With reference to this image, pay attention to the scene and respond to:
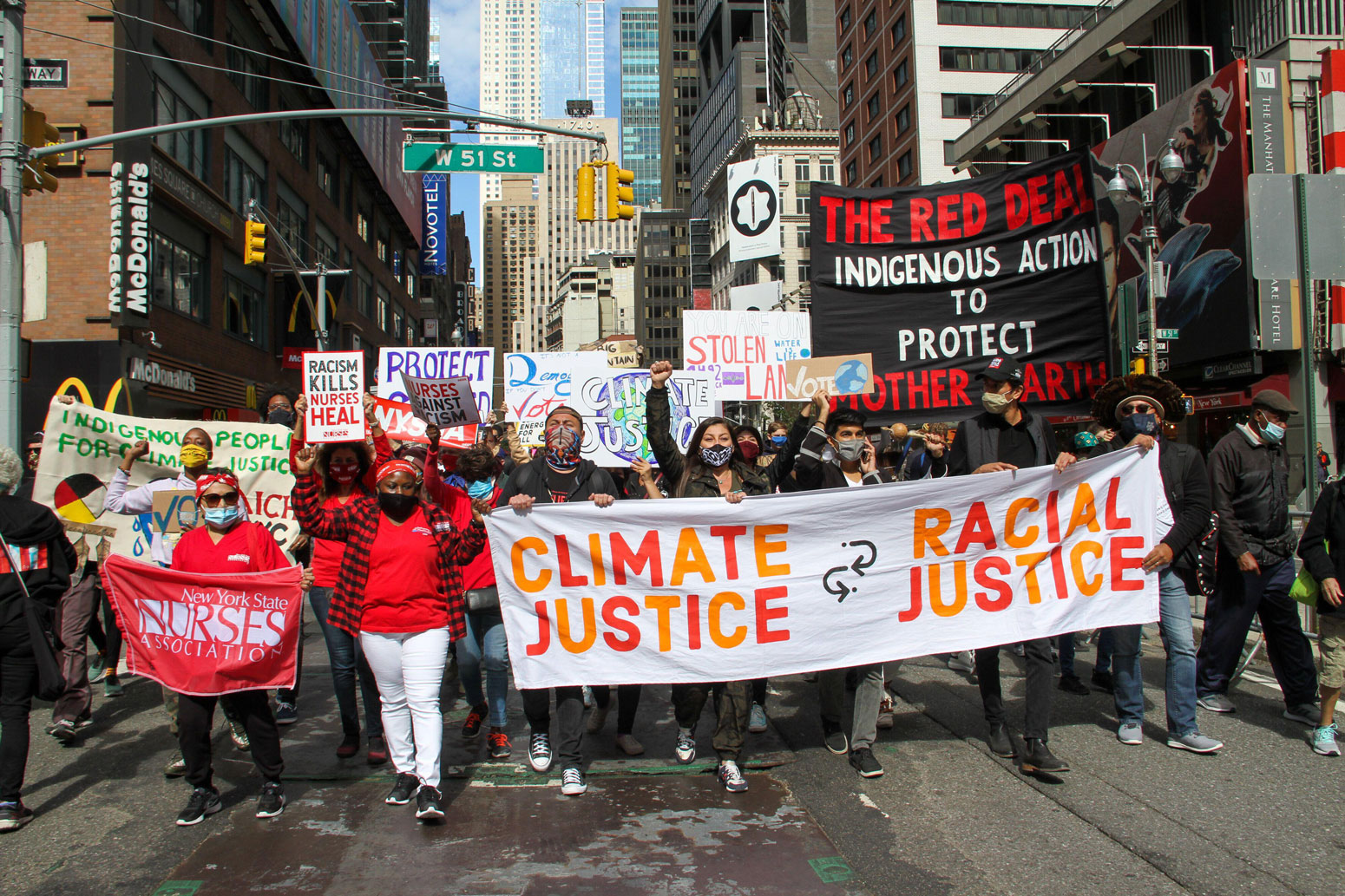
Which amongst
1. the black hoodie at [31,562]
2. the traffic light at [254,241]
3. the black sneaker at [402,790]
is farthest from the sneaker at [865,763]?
the traffic light at [254,241]

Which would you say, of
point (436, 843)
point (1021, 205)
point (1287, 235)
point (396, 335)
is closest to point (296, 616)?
point (436, 843)

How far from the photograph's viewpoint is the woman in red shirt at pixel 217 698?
15.0ft

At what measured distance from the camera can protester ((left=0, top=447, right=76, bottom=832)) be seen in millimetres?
4523

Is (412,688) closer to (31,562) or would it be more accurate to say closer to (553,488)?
(553,488)

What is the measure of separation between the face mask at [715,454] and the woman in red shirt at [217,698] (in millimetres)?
2374

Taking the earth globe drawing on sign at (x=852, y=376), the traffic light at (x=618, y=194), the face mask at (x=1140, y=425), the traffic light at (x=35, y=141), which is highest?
the traffic light at (x=618, y=194)

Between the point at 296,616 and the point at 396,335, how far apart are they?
53.2m

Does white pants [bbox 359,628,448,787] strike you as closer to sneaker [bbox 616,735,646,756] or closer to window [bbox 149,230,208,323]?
sneaker [bbox 616,735,646,756]

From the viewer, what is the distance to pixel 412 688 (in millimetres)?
4551

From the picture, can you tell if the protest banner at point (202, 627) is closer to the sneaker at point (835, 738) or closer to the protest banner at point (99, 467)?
the protest banner at point (99, 467)

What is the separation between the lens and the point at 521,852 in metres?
4.14

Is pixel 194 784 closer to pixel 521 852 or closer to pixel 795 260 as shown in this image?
pixel 521 852

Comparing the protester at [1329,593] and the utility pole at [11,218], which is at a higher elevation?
the utility pole at [11,218]

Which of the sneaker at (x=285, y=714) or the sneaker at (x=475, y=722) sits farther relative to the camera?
the sneaker at (x=285, y=714)
